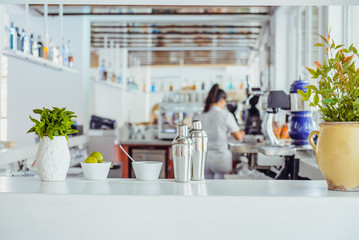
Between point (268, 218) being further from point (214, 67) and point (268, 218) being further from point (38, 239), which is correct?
point (214, 67)

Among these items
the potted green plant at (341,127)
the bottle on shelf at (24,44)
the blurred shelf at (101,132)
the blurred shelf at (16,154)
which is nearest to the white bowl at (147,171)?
the potted green plant at (341,127)

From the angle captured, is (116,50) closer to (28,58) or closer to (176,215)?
(28,58)

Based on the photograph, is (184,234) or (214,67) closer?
(184,234)

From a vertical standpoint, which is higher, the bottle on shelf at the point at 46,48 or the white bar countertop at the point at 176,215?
the bottle on shelf at the point at 46,48

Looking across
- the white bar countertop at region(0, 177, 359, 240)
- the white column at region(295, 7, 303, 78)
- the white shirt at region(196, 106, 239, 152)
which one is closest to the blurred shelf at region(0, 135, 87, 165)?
the white shirt at region(196, 106, 239, 152)

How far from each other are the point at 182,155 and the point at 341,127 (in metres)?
0.67

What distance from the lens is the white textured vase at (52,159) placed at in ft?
7.13

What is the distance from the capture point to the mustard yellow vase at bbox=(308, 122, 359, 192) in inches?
75.0

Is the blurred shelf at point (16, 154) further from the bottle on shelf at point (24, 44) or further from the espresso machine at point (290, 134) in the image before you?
the espresso machine at point (290, 134)

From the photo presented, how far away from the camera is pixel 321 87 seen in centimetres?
200

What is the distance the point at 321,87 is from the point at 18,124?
18.8 feet


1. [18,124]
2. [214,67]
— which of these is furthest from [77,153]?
[214,67]

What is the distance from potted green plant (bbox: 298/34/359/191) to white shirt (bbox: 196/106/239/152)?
3.45 m

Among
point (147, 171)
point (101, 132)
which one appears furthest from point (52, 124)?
point (101, 132)
